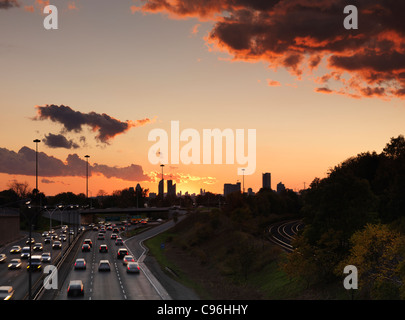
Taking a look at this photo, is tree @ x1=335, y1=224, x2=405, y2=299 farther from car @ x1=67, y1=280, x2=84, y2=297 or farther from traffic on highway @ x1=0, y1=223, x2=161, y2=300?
car @ x1=67, y1=280, x2=84, y2=297

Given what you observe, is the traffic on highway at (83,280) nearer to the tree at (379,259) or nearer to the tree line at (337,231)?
the tree line at (337,231)

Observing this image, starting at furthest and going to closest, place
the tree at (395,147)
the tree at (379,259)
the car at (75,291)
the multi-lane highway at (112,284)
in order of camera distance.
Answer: the tree at (395,147) < the multi-lane highway at (112,284) < the car at (75,291) < the tree at (379,259)

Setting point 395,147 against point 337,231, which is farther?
point 395,147

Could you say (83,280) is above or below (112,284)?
below

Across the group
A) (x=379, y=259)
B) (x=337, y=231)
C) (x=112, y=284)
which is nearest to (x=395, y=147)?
(x=337, y=231)

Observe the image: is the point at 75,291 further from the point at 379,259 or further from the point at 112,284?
the point at 379,259

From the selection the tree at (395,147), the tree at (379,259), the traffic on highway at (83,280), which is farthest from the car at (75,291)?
the tree at (395,147)

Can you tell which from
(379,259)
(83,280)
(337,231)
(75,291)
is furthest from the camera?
(83,280)

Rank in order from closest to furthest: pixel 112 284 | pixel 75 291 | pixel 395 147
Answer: pixel 75 291 → pixel 112 284 → pixel 395 147

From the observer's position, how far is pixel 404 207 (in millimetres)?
76812

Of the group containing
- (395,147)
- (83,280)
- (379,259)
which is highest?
(395,147)
